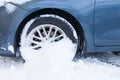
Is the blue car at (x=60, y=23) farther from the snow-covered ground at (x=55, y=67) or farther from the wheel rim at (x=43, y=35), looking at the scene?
the snow-covered ground at (x=55, y=67)

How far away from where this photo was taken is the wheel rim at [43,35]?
16.0ft

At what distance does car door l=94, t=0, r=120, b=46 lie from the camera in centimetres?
482

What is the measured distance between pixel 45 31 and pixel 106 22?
892 millimetres

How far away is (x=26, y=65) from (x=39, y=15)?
0.75m

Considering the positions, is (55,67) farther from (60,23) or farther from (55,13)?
(55,13)

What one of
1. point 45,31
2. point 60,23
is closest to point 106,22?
point 60,23

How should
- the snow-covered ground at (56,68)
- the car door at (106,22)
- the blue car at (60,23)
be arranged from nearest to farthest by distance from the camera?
the snow-covered ground at (56,68) < the blue car at (60,23) < the car door at (106,22)

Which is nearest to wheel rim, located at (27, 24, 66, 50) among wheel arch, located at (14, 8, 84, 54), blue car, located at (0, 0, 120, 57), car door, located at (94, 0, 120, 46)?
blue car, located at (0, 0, 120, 57)

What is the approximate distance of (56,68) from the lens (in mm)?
4785

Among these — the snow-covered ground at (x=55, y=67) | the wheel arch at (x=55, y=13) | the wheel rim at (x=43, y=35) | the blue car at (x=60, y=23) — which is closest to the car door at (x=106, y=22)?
the blue car at (x=60, y=23)

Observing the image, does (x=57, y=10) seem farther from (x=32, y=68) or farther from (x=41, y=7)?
(x=32, y=68)

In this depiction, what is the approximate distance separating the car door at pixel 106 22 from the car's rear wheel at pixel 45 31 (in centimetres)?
35

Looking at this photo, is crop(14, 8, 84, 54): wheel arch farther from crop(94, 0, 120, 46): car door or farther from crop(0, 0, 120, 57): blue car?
crop(94, 0, 120, 46): car door

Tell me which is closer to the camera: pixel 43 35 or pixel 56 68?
pixel 56 68
